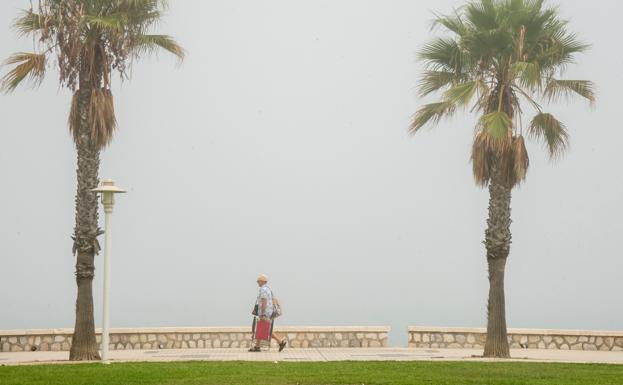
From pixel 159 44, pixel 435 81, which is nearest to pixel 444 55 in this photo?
pixel 435 81

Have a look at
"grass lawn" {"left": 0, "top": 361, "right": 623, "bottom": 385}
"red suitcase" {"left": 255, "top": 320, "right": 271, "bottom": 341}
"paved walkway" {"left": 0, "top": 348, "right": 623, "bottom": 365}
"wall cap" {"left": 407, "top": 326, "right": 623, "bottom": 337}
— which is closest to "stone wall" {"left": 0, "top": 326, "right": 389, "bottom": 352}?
"paved walkway" {"left": 0, "top": 348, "right": 623, "bottom": 365}

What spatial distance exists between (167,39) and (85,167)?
12.5 feet

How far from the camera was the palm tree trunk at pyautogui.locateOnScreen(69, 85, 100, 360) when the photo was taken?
23.6 m

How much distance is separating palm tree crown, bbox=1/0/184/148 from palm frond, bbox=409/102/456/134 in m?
6.85

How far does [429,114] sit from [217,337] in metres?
8.65

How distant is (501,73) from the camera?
1000 inches

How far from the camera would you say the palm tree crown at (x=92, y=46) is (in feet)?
78.1

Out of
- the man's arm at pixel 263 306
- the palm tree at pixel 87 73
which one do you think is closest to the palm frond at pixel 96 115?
the palm tree at pixel 87 73

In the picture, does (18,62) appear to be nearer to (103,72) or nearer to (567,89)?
(103,72)

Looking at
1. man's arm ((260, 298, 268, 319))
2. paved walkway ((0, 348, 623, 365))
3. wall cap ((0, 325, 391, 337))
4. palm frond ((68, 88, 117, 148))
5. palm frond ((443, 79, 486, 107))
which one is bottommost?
paved walkway ((0, 348, 623, 365))

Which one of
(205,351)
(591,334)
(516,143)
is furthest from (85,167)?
(591,334)

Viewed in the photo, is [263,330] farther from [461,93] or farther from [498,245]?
[461,93]

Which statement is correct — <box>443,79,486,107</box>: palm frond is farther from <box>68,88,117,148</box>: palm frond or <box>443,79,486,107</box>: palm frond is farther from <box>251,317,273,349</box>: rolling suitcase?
<box>68,88,117,148</box>: palm frond

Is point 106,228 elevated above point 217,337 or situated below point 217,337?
above
